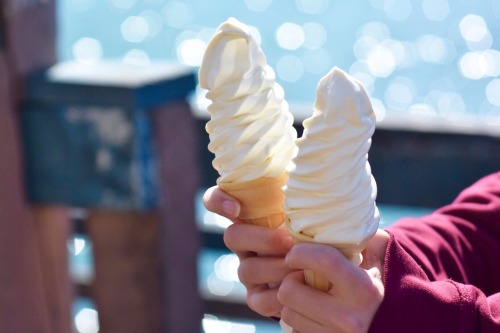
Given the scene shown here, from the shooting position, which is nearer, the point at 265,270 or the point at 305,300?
the point at 305,300

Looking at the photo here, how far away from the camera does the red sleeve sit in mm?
1274

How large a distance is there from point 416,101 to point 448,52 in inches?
170

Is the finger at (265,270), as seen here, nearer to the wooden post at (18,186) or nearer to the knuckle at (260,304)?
the knuckle at (260,304)

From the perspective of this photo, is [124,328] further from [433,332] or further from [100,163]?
[433,332]

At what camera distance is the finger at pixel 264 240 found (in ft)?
4.44

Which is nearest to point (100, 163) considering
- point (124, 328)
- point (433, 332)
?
point (124, 328)

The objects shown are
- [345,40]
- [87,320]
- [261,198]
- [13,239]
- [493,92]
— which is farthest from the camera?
[345,40]

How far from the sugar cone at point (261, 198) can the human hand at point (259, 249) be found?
0.01 m

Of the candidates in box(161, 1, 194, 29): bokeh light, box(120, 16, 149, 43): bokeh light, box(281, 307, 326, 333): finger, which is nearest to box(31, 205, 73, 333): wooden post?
box(281, 307, 326, 333): finger

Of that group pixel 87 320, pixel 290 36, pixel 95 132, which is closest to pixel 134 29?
pixel 290 36

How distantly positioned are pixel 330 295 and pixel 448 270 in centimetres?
40

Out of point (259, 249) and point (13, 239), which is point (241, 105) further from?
point (13, 239)

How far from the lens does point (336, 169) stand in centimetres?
122

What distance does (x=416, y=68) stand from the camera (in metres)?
21.8
